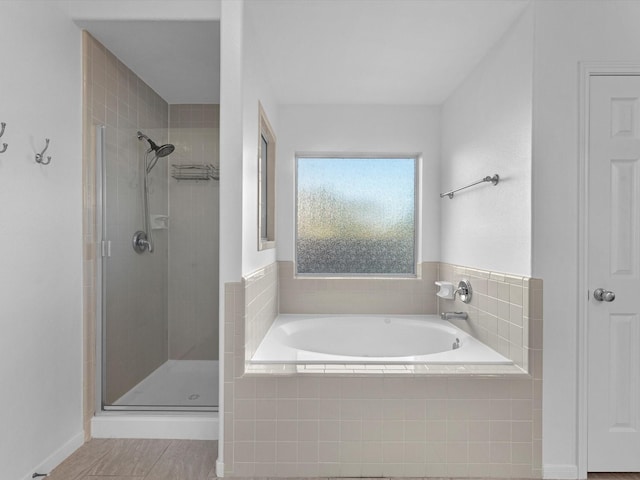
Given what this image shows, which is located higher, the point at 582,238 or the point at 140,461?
the point at 582,238

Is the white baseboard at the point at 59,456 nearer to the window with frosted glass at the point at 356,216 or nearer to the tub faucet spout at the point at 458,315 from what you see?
the window with frosted glass at the point at 356,216

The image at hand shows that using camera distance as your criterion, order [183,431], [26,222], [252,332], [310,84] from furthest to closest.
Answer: [310,84] < [183,431] < [252,332] < [26,222]

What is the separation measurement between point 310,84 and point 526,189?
1.67 metres

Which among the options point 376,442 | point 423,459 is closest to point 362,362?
point 376,442

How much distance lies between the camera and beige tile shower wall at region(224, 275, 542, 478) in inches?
79.7

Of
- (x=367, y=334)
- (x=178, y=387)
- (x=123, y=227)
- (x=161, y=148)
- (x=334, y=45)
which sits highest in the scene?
(x=334, y=45)

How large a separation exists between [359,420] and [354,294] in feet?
4.94

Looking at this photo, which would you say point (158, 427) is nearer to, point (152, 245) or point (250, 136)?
point (152, 245)

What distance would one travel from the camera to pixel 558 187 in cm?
203

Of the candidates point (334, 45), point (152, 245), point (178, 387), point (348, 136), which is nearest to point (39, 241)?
point (152, 245)

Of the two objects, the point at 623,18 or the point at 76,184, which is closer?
the point at 623,18

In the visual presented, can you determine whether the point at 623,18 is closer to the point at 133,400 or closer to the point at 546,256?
the point at 546,256

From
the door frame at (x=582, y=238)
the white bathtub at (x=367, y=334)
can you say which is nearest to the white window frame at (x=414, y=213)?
the white bathtub at (x=367, y=334)

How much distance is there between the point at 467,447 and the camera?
79.5 inches
